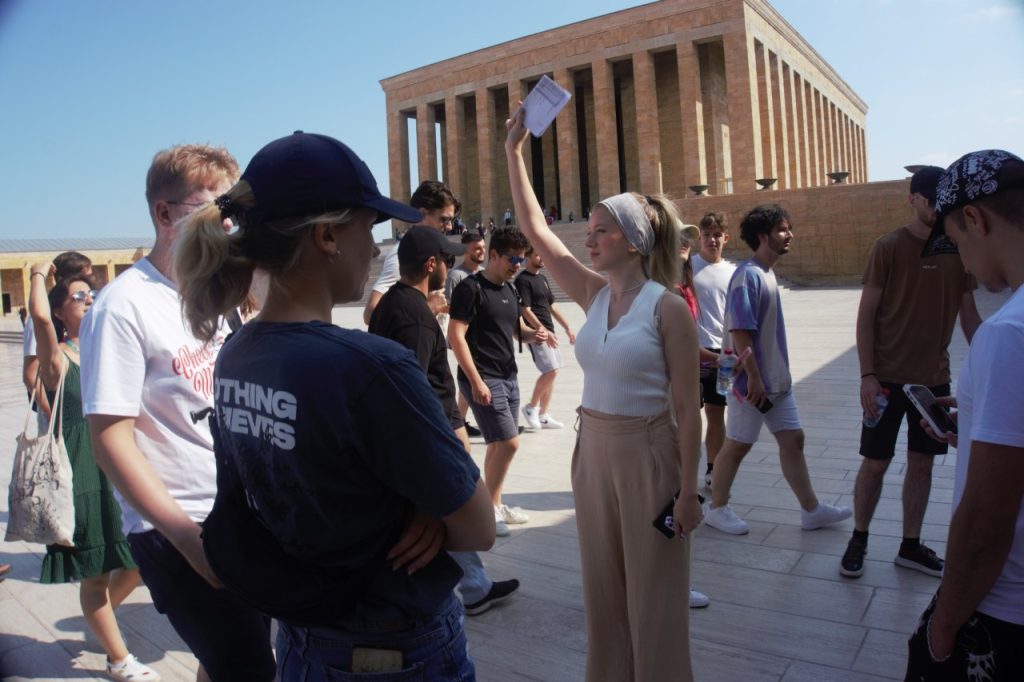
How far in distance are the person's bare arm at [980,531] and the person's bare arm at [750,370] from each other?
2783 mm

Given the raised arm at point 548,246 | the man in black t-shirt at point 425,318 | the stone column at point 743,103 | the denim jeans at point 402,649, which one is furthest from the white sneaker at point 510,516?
the stone column at point 743,103

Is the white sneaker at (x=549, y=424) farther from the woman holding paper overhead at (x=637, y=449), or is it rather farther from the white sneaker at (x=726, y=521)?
the woman holding paper overhead at (x=637, y=449)

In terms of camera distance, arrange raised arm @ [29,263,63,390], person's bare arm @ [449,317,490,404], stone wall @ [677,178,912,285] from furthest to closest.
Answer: stone wall @ [677,178,912,285]
person's bare arm @ [449,317,490,404]
raised arm @ [29,263,63,390]

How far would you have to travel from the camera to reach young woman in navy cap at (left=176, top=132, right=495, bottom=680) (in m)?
1.31

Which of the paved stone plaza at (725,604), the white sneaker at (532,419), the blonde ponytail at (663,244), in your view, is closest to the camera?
the blonde ponytail at (663,244)

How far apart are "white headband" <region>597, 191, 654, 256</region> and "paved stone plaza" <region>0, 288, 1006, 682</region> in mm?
1446

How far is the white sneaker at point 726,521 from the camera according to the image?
185 inches

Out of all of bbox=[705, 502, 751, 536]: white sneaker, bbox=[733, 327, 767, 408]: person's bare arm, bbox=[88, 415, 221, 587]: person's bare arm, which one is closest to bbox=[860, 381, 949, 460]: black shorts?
bbox=[733, 327, 767, 408]: person's bare arm

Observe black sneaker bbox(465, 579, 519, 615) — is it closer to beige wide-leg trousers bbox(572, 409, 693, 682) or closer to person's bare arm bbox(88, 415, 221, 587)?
beige wide-leg trousers bbox(572, 409, 693, 682)

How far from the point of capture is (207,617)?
206 centimetres

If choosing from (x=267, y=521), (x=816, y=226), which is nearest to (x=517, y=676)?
(x=267, y=521)

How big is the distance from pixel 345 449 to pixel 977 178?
155 cm

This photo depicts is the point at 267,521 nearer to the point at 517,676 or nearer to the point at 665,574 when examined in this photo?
the point at 665,574

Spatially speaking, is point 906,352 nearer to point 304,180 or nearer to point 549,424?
point 304,180
